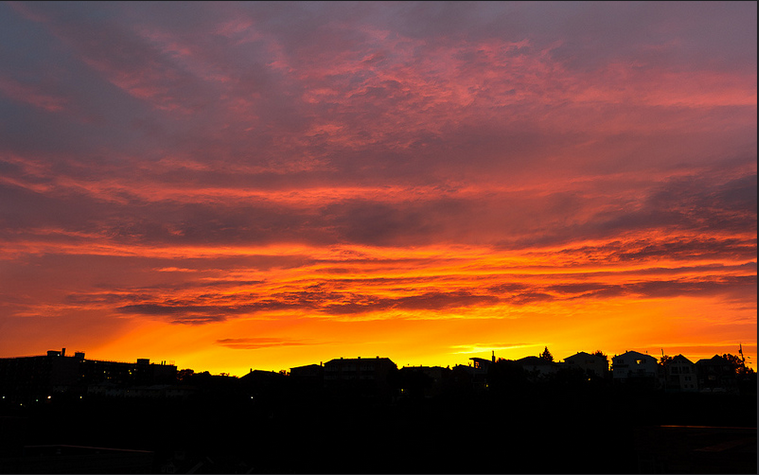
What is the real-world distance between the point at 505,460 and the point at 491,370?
131ft

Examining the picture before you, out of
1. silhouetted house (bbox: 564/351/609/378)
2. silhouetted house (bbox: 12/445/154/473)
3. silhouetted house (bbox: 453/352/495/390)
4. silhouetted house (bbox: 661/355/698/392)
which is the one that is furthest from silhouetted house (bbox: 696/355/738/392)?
silhouetted house (bbox: 12/445/154/473)

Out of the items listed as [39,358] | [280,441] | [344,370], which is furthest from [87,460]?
[39,358]

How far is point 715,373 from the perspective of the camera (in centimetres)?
9900

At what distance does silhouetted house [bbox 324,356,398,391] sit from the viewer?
100m

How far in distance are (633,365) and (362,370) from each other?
48519 mm

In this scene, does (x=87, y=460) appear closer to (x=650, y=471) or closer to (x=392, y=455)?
(x=650, y=471)

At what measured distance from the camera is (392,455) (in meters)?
43.0

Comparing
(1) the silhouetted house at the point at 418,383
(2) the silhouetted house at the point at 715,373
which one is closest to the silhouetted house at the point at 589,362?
(2) the silhouetted house at the point at 715,373

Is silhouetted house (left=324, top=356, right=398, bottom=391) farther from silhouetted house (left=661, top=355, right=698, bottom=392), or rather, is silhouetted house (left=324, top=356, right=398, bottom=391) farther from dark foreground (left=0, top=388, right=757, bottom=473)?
silhouetted house (left=661, top=355, right=698, bottom=392)

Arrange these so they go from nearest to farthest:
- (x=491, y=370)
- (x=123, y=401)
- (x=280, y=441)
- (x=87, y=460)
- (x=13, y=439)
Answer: (x=87, y=460), (x=13, y=439), (x=280, y=441), (x=491, y=370), (x=123, y=401)

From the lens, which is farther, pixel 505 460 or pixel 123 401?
pixel 123 401

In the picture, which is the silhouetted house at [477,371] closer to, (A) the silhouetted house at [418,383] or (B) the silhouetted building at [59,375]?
(A) the silhouetted house at [418,383]

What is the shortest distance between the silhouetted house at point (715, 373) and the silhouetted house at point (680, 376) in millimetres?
2076

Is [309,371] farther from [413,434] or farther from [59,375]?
[59,375]
